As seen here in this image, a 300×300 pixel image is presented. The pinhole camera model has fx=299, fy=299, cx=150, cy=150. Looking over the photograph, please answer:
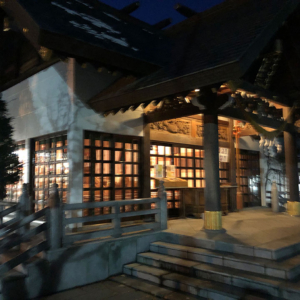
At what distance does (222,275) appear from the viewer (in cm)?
521

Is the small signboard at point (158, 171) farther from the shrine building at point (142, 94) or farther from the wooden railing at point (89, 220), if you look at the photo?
the wooden railing at point (89, 220)

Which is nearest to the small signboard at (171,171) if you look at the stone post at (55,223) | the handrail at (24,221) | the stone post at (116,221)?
the stone post at (116,221)

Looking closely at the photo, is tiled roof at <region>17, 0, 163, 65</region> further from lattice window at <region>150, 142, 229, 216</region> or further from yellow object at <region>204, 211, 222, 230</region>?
yellow object at <region>204, 211, 222, 230</region>

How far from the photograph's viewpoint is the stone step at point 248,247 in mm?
5477

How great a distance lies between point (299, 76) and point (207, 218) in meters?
4.44

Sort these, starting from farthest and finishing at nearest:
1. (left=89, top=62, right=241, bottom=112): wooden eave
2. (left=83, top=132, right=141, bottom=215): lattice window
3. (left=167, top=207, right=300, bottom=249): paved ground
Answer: (left=83, top=132, right=141, bottom=215): lattice window → (left=167, top=207, right=300, bottom=249): paved ground → (left=89, top=62, right=241, bottom=112): wooden eave

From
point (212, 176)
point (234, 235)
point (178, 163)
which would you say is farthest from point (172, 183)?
point (234, 235)

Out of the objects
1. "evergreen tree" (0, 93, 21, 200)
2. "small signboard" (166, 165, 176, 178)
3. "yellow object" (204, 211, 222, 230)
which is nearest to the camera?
"yellow object" (204, 211, 222, 230)

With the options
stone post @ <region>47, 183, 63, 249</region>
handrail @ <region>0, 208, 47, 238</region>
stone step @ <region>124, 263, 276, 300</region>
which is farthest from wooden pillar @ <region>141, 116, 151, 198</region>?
handrail @ <region>0, 208, 47, 238</region>

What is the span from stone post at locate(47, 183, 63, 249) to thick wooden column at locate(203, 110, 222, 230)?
3400mm

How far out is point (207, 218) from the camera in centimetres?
712

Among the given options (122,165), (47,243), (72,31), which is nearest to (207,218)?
(122,165)

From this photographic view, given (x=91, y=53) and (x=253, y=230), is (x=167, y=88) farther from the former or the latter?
(x=253, y=230)

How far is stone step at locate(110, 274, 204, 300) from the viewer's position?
5.14m
